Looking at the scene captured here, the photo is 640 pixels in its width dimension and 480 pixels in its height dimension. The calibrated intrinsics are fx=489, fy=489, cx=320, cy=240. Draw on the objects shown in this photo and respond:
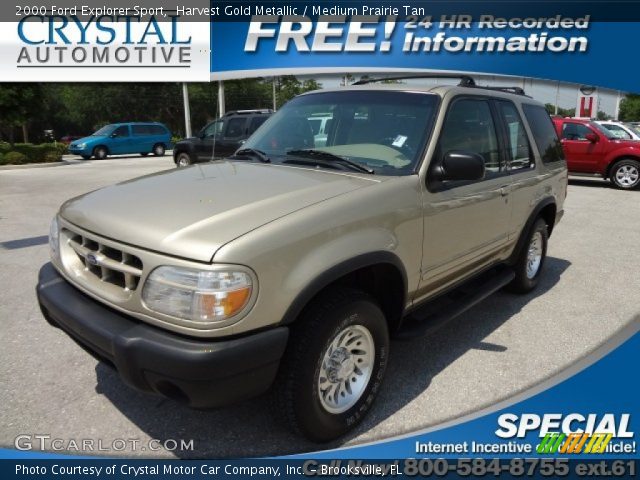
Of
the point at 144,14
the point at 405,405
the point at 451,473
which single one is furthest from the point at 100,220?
the point at 144,14

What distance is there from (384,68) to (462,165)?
11590 millimetres

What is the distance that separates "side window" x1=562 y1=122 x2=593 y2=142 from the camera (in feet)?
41.9

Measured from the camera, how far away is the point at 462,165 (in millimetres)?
2924

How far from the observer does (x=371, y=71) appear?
13.6 m

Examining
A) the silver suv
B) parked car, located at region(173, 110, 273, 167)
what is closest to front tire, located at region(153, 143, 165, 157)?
parked car, located at region(173, 110, 273, 167)

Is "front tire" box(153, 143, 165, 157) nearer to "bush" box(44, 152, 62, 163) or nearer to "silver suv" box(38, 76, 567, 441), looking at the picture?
"bush" box(44, 152, 62, 163)

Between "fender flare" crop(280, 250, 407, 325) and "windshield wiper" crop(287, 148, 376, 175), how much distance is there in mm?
599

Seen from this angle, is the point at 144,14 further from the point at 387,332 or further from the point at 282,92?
the point at 282,92

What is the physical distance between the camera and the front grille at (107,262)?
91.0 inches

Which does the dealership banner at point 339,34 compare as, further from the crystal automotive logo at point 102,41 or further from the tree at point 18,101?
the tree at point 18,101

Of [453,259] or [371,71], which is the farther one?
[371,71]

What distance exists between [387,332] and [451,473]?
81cm

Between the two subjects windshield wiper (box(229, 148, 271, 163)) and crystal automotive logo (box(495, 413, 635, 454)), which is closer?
crystal automotive logo (box(495, 413, 635, 454))

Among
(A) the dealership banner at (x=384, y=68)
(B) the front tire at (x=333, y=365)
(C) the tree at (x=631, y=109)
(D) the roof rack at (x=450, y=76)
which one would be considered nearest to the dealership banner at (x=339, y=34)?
(A) the dealership banner at (x=384, y=68)
